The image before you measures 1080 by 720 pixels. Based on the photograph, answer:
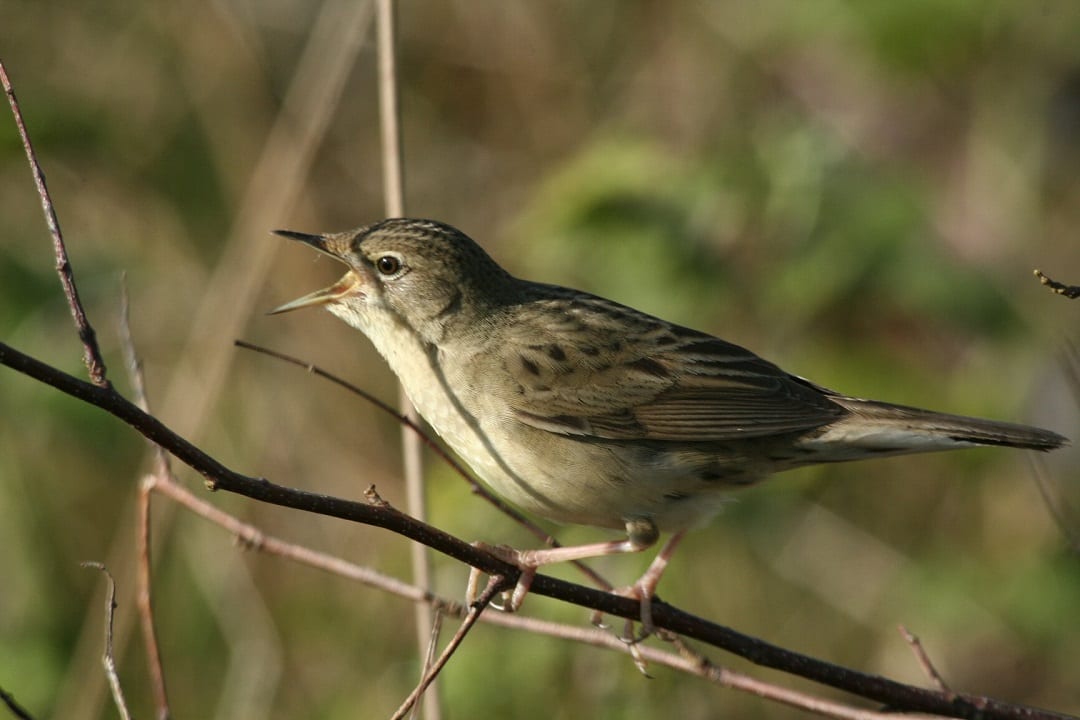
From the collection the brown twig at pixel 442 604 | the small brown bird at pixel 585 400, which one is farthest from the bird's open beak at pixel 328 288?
the brown twig at pixel 442 604

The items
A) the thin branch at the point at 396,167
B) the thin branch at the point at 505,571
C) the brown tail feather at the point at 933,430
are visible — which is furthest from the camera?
the thin branch at the point at 396,167

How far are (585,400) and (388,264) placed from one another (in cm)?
75

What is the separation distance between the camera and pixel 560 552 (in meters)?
3.42

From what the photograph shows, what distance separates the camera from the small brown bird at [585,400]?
3.56m

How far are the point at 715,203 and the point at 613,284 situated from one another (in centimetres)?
48

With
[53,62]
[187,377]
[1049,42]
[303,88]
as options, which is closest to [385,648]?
[187,377]

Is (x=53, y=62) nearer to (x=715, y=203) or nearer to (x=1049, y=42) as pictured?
(x=715, y=203)

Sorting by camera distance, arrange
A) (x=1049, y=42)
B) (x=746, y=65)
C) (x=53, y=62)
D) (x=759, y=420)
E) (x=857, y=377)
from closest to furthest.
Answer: (x=759, y=420)
(x=857, y=377)
(x=1049, y=42)
(x=53, y=62)
(x=746, y=65)

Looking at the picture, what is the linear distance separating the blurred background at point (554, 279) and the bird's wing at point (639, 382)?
0.51 meters

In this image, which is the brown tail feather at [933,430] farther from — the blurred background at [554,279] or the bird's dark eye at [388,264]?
the bird's dark eye at [388,264]

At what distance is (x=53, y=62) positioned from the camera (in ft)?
21.4

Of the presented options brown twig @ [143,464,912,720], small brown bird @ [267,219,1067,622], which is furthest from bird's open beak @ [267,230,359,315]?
brown twig @ [143,464,912,720]

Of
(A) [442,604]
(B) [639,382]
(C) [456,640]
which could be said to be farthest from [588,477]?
(C) [456,640]

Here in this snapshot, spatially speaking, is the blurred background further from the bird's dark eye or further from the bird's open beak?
the bird's open beak
